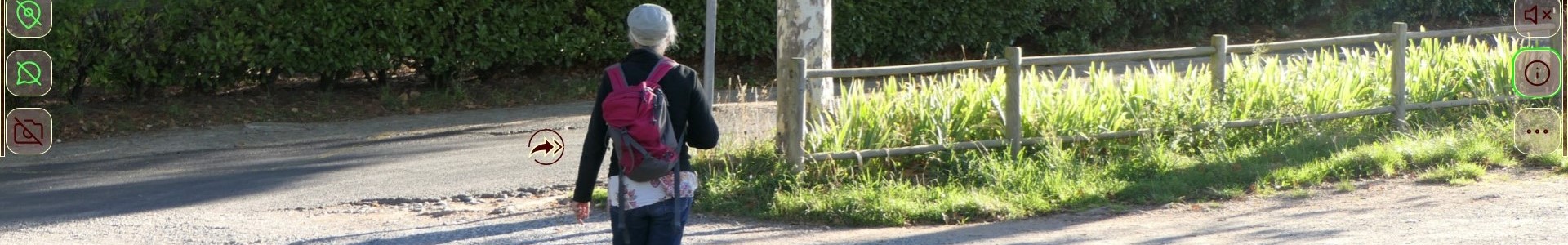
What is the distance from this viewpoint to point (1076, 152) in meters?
8.70

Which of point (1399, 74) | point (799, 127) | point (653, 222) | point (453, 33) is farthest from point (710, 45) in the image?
point (453, 33)

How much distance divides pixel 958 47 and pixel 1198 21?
338 cm

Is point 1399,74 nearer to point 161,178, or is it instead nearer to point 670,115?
point 670,115

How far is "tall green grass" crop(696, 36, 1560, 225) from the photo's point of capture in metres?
7.61

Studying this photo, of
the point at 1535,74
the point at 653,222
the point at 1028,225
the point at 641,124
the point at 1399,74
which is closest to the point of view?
the point at 641,124

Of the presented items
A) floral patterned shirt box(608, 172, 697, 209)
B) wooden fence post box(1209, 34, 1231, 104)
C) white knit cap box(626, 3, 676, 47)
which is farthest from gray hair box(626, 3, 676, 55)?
wooden fence post box(1209, 34, 1231, 104)

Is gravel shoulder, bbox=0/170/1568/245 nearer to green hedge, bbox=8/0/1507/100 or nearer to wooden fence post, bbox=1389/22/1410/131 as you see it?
wooden fence post, bbox=1389/22/1410/131

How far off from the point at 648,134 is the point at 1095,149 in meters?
4.76

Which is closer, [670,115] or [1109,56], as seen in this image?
[670,115]

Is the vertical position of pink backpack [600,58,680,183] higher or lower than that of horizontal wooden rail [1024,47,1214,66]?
lower

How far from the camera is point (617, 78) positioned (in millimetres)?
4496

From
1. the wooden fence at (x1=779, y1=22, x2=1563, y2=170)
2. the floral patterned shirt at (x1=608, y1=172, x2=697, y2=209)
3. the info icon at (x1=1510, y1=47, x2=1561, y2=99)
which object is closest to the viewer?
the floral patterned shirt at (x1=608, y1=172, x2=697, y2=209)

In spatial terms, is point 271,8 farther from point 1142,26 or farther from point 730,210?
point 1142,26

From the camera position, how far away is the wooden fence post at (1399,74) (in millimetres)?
9633
